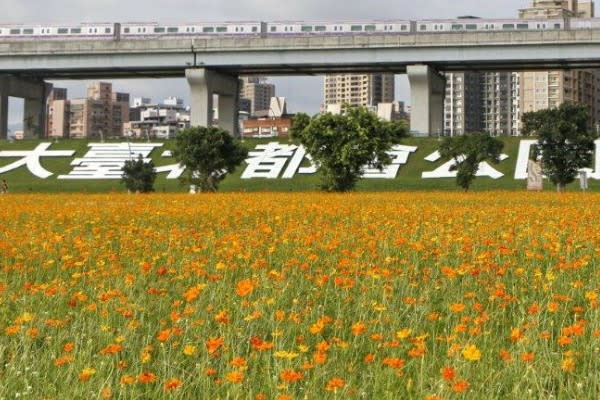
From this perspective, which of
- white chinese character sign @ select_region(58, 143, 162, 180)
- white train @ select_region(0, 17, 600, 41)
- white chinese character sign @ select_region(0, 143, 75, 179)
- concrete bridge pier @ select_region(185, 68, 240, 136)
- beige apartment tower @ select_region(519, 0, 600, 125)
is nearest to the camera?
white chinese character sign @ select_region(58, 143, 162, 180)

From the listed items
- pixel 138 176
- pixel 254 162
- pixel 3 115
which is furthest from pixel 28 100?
pixel 138 176

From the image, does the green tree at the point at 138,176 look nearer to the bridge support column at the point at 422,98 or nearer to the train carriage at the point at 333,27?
the train carriage at the point at 333,27

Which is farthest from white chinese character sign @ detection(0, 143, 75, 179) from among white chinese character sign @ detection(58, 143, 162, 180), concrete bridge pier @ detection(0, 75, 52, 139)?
concrete bridge pier @ detection(0, 75, 52, 139)

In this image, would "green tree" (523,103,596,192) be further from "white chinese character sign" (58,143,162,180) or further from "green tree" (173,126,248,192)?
"white chinese character sign" (58,143,162,180)

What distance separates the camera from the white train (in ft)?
221

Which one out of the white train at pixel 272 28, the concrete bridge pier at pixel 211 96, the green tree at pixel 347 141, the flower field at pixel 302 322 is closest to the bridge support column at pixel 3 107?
the white train at pixel 272 28

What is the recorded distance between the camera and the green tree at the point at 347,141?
38875 millimetres

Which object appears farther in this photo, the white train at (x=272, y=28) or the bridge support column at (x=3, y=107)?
the bridge support column at (x=3, y=107)

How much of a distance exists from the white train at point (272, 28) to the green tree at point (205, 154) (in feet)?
96.9

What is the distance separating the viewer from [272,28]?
7075 centimetres

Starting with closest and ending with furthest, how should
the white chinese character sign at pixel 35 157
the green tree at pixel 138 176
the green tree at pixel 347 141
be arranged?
the green tree at pixel 347 141 < the green tree at pixel 138 176 < the white chinese character sign at pixel 35 157

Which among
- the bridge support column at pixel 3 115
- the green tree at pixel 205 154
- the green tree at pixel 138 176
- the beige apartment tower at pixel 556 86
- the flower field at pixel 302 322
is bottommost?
the flower field at pixel 302 322

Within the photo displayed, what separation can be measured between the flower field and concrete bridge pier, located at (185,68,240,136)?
63.2 metres

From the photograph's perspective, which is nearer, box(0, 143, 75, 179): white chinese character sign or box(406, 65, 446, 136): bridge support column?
box(0, 143, 75, 179): white chinese character sign
